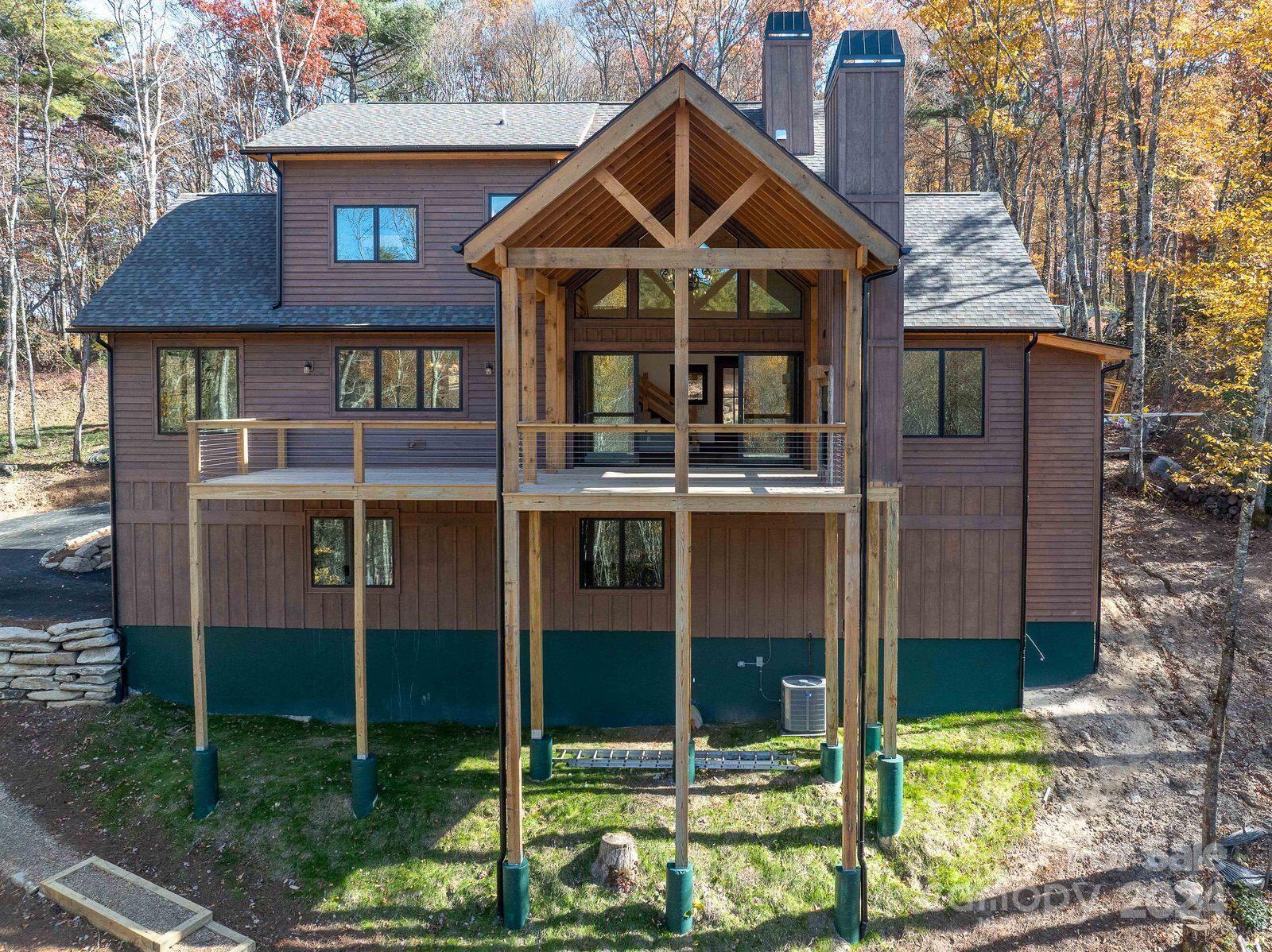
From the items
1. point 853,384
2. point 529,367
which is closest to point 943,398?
point 853,384

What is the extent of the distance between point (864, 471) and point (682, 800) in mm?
3527

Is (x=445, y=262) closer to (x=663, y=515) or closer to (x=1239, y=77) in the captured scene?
(x=663, y=515)

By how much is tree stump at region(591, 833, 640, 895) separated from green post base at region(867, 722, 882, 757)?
344 centimetres

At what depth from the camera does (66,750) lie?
10.7 metres

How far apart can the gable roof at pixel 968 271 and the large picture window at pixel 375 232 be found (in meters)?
7.18

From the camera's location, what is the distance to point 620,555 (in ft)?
37.9

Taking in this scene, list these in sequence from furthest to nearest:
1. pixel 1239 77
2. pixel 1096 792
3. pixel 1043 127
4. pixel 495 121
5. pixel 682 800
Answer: pixel 1043 127, pixel 1239 77, pixel 495 121, pixel 1096 792, pixel 682 800

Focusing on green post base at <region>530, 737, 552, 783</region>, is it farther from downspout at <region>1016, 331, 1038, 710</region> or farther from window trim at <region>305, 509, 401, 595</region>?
downspout at <region>1016, 331, 1038, 710</region>

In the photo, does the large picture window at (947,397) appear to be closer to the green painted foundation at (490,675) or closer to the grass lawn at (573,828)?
the green painted foundation at (490,675)

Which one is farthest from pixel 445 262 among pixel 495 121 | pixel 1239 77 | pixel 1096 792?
pixel 1239 77

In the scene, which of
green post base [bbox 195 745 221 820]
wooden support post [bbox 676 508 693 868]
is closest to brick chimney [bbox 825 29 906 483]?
wooden support post [bbox 676 508 693 868]

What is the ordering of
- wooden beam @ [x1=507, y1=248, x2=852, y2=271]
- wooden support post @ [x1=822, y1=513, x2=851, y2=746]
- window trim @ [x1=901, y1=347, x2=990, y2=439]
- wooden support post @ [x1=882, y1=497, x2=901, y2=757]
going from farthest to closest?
window trim @ [x1=901, y1=347, x2=990, y2=439]
wooden support post @ [x1=822, y1=513, x2=851, y2=746]
wooden support post @ [x1=882, y1=497, x2=901, y2=757]
wooden beam @ [x1=507, y1=248, x2=852, y2=271]

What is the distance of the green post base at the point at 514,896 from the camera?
779cm

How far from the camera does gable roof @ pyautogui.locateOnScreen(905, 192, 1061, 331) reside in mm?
11023
